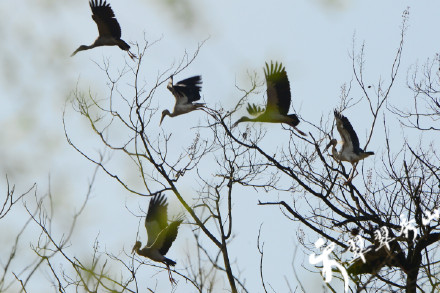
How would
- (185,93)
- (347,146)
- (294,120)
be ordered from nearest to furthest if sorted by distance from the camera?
(347,146) < (294,120) < (185,93)

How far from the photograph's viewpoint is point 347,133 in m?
10.4

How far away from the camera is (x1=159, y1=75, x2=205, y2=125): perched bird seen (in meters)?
11.4

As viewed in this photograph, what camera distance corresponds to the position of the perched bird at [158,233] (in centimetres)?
1046

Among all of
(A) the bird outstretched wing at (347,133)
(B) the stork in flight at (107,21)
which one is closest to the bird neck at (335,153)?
(A) the bird outstretched wing at (347,133)

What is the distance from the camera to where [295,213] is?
9.23m

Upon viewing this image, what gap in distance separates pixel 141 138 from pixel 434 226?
3.31 metres

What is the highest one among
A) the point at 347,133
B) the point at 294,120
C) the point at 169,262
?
the point at 294,120

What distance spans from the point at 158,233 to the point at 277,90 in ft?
7.41

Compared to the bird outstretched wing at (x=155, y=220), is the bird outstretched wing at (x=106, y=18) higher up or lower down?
higher up

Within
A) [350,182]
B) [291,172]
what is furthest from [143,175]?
[350,182]

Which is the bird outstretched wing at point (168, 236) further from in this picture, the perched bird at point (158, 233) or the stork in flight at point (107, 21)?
the stork in flight at point (107, 21)

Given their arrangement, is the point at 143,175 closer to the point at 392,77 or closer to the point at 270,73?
the point at 270,73

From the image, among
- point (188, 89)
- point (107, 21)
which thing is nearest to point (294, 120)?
point (188, 89)

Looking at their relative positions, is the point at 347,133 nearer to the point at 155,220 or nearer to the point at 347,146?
the point at 347,146
